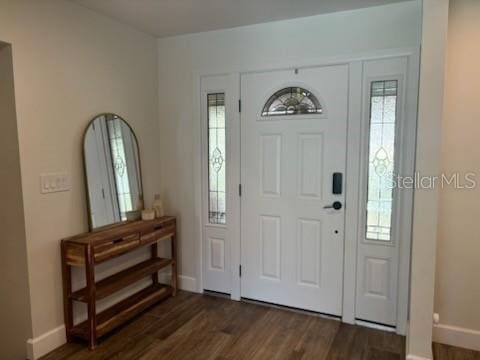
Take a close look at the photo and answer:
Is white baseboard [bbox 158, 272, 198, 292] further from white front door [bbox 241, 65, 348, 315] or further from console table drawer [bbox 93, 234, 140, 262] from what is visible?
console table drawer [bbox 93, 234, 140, 262]

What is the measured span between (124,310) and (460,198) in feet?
9.01

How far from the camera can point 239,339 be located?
273cm

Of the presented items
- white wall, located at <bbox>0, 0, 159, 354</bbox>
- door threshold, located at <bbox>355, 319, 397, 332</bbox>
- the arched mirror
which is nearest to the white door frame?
door threshold, located at <bbox>355, 319, 397, 332</bbox>

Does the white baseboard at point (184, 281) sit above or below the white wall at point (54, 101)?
below

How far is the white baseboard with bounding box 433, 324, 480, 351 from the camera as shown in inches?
101

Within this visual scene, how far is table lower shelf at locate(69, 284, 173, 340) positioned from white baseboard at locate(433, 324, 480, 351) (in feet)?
7.67

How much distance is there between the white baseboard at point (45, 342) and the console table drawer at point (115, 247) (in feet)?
2.03

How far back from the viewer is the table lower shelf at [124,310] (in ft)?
8.63

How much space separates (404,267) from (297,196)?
1002mm

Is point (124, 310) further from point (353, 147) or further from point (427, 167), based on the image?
point (427, 167)

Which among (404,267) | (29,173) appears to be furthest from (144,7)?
(404,267)

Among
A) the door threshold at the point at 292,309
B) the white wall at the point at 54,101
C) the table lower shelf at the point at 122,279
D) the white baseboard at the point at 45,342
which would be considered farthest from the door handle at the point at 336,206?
the white baseboard at the point at 45,342

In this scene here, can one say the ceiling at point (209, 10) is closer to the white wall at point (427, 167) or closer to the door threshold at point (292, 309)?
the white wall at point (427, 167)

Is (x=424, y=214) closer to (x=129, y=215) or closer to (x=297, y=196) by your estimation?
(x=297, y=196)
